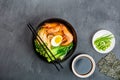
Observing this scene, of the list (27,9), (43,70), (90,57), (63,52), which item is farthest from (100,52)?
(27,9)

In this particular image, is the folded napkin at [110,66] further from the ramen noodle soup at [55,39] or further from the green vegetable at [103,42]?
the ramen noodle soup at [55,39]

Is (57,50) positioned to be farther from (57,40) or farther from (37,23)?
(37,23)

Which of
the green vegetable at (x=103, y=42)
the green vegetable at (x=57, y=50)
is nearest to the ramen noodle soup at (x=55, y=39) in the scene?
the green vegetable at (x=57, y=50)

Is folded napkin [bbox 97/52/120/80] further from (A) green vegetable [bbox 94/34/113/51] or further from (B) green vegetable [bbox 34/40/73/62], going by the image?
(B) green vegetable [bbox 34/40/73/62]

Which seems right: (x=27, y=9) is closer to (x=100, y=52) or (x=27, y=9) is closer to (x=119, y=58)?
(x=100, y=52)

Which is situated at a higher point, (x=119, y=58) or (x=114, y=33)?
(x=114, y=33)

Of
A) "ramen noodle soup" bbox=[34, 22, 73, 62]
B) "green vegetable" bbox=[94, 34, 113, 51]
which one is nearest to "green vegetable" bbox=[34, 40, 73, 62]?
"ramen noodle soup" bbox=[34, 22, 73, 62]
